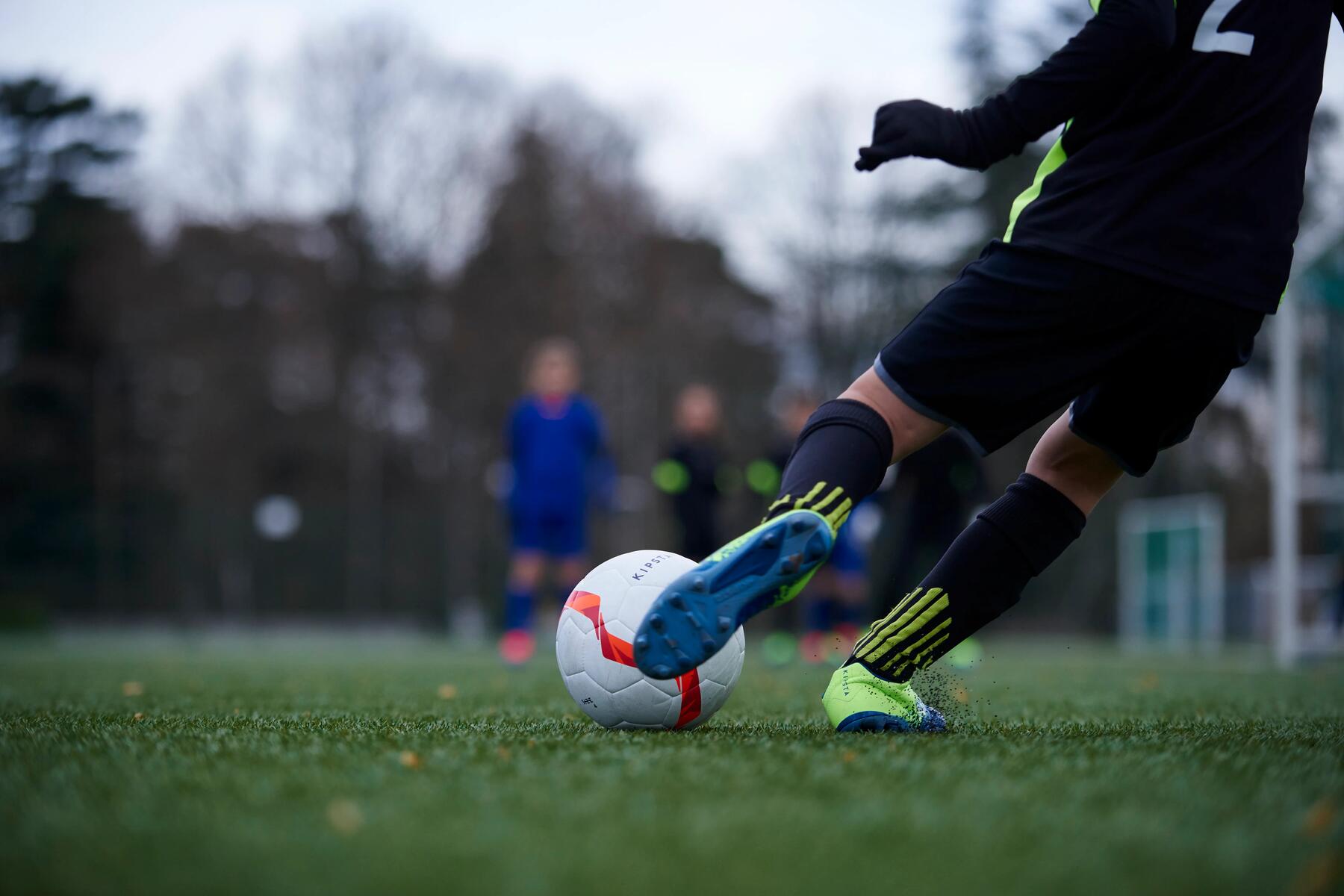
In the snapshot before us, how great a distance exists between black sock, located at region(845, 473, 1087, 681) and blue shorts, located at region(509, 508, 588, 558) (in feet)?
20.5

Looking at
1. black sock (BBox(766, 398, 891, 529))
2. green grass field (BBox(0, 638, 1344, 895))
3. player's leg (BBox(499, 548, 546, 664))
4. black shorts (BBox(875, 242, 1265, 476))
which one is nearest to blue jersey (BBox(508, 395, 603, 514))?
player's leg (BBox(499, 548, 546, 664))

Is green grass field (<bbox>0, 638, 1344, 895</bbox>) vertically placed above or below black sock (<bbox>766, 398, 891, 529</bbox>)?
below

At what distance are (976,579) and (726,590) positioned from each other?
0.81 meters

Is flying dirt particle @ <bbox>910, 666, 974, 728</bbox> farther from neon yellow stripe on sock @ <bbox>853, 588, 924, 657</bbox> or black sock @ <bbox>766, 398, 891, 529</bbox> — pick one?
black sock @ <bbox>766, 398, 891, 529</bbox>

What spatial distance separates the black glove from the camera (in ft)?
8.44

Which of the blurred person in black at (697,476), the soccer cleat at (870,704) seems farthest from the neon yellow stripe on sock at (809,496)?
the blurred person in black at (697,476)

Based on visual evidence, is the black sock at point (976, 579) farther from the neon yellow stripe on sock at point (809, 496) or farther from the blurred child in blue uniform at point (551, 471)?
the blurred child in blue uniform at point (551, 471)

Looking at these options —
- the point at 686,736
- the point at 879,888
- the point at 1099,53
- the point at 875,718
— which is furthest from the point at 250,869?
the point at 1099,53

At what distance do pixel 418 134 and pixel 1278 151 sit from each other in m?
25.9

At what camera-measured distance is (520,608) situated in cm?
877

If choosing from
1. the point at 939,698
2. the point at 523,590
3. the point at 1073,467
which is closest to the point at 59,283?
the point at 523,590

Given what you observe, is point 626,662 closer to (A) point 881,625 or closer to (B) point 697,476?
A: (A) point 881,625

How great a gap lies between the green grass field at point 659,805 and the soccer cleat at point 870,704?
0.22 ft

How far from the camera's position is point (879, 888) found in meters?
1.49
